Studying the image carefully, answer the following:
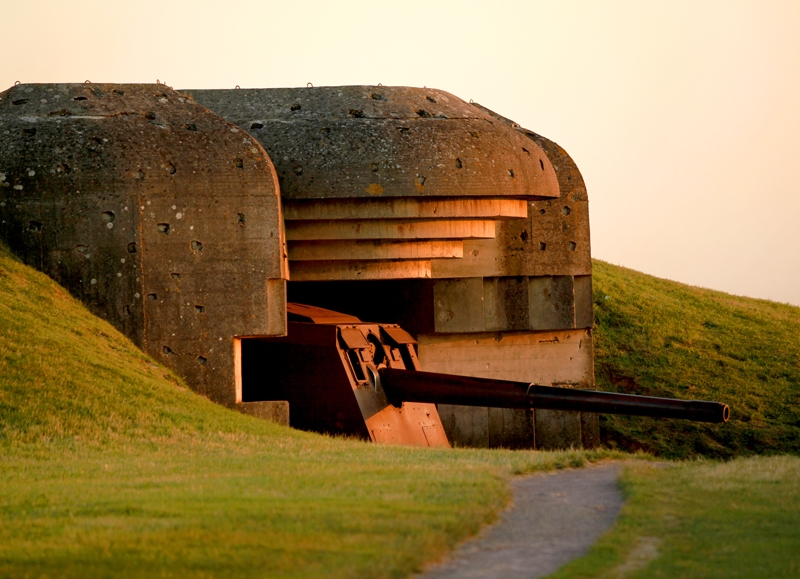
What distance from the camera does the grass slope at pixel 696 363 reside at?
70.5 ft

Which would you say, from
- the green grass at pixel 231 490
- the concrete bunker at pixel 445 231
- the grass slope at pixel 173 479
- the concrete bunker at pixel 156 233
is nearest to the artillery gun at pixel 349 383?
the concrete bunker at pixel 156 233

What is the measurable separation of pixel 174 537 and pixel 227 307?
9067 mm

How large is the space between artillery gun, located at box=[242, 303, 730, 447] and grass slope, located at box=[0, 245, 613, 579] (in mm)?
1783

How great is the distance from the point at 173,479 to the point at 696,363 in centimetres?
1729

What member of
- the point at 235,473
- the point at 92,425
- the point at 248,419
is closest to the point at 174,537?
the point at 235,473

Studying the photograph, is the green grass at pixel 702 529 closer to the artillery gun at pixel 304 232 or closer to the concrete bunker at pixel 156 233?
the artillery gun at pixel 304 232

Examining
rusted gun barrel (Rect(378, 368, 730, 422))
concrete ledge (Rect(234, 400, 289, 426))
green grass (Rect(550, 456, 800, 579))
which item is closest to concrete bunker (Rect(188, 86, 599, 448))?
rusted gun barrel (Rect(378, 368, 730, 422))

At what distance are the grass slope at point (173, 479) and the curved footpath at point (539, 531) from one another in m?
0.15

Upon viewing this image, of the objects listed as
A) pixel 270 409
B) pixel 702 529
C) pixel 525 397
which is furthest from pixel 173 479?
pixel 270 409

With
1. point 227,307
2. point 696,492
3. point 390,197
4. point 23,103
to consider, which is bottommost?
point 696,492

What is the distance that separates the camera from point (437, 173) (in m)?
16.5

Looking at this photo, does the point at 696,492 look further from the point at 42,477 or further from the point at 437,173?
the point at 437,173

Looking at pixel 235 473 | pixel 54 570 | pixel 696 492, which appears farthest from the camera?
pixel 235 473

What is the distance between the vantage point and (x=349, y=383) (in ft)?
50.4
